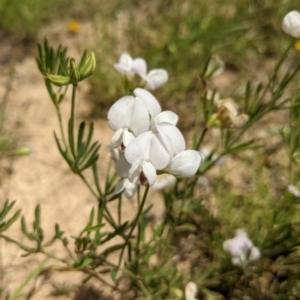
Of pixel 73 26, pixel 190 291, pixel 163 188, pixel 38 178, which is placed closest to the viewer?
pixel 190 291

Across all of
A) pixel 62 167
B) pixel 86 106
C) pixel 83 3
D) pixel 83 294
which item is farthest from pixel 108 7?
pixel 83 294

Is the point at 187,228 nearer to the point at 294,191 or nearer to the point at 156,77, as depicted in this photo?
the point at 294,191

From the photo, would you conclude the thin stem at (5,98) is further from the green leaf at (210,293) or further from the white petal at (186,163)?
the white petal at (186,163)

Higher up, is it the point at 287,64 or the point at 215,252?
the point at 287,64

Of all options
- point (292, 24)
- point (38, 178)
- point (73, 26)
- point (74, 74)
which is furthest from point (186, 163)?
point (73, 26)

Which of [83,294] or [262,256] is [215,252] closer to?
[262,256]

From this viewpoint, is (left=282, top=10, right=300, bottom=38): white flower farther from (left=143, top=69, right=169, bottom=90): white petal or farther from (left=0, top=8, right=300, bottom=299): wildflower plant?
(left=143, top=69, right=169, bottom=90): white petal

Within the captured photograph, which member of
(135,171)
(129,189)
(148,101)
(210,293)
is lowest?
(210,293)

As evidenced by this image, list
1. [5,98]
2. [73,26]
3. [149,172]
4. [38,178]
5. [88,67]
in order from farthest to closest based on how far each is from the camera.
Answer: [73,26], [5,98], [38,178], [88,67], [149,172]
